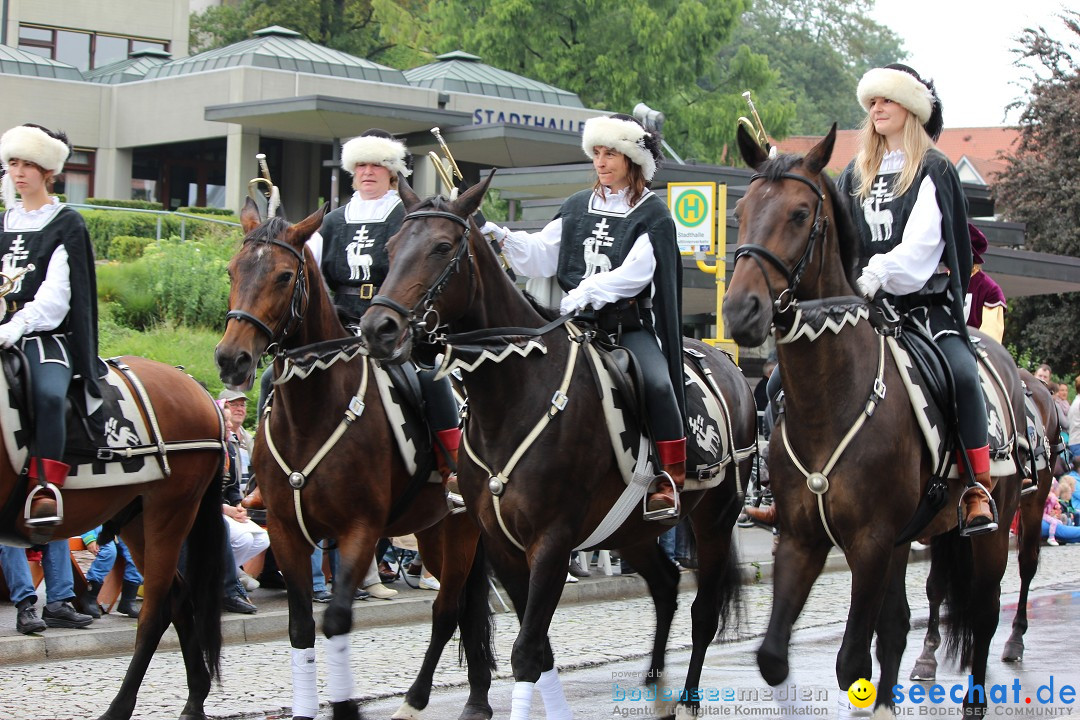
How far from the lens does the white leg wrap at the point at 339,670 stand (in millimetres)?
7559

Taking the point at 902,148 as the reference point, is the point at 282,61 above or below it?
above

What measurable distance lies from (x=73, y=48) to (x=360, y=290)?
4692 centimetres

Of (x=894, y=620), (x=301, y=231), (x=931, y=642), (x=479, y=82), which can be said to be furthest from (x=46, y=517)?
(x=479, y=82)

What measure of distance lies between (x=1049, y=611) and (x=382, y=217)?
792 cm

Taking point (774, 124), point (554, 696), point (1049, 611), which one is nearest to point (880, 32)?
point (774, 124)

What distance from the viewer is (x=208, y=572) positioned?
333 inches

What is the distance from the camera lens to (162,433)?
27.9 feet

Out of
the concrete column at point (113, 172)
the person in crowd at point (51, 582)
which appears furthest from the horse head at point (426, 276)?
the concrete column at point (113, 172)

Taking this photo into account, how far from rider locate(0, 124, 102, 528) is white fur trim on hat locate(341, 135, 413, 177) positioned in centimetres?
169

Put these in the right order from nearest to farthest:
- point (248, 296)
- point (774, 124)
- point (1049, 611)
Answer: point (248, 296)
point (1049, 611)
point (774, 124)

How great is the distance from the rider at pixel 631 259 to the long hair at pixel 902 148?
107 centimetres

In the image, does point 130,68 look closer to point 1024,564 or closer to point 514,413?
point 1024,564

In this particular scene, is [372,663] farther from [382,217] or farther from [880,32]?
[880,32]

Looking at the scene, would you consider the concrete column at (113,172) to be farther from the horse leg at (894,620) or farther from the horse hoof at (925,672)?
the horse leg at (894,620)
